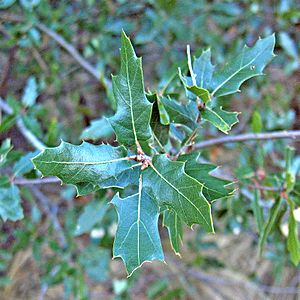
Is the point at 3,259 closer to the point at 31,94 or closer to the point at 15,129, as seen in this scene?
the point at 15,129

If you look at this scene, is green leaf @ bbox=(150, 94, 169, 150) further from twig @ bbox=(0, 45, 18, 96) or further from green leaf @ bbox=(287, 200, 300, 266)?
twig @ bbox=(0, 45, 18, 96)

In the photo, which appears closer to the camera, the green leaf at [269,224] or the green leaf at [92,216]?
the green leaf at [269,224]

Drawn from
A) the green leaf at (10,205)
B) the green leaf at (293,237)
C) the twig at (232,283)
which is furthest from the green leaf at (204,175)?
the twig at (232,283)

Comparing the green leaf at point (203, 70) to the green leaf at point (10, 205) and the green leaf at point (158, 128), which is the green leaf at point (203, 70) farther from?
the green leaf at point (10, 205)

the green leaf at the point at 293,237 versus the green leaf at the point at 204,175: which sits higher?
the green leaf at the point at 204,175

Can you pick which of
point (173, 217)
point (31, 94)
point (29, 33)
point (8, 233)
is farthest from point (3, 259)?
point (173, 217)

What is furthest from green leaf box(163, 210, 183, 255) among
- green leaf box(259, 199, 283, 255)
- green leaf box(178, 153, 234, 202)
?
green leaf box(259, 199, 283, 255)

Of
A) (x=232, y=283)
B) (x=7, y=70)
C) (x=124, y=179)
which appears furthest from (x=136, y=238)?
(x=232, y=283)
